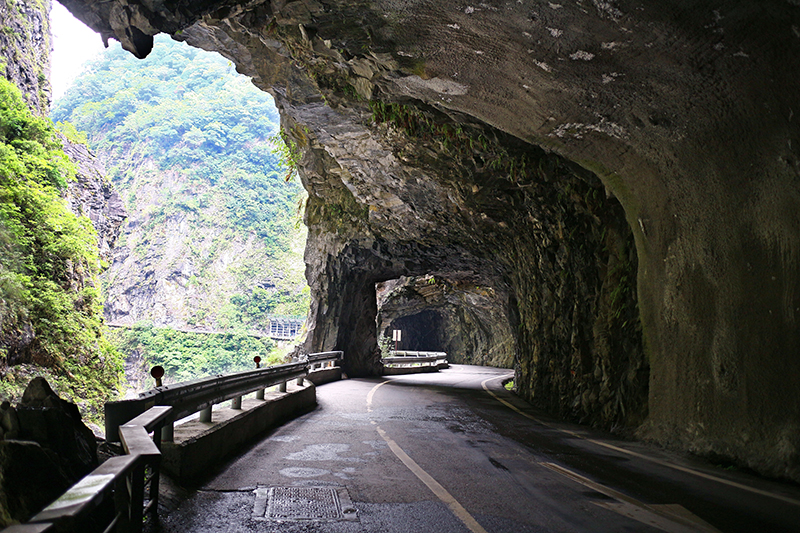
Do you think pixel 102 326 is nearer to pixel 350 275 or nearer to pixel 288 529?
pixel 350 275

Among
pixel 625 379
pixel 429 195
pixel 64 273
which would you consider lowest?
pixel 625 379

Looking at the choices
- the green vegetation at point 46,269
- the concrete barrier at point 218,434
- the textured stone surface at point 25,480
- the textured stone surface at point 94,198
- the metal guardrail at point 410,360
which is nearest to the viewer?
the textured stone surface at point 25,480

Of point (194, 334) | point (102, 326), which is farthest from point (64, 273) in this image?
point (194, 334)

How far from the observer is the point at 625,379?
10.9 m

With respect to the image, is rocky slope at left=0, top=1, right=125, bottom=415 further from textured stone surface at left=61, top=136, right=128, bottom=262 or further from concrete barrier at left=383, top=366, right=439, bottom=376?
concrete barrier at left=383, top=366, right=439, bottom=376

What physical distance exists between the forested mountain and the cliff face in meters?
58.4

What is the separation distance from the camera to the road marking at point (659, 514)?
4719mm

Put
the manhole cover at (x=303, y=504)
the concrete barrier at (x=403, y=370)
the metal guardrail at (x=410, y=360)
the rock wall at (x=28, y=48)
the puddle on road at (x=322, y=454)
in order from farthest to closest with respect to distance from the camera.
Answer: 1. the metal guardrail at (x=410, y=360)
2. the concrete barrier at (x=403, y=370)
3. the rock wall at (x=28, y=48)
4. the puddle on road at (x=322, y=454)
5. the manhole cover at (x=303, y=504)

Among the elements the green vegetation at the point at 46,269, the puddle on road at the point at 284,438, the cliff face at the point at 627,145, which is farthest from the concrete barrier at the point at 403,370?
the puddle on road at the point at 284,438

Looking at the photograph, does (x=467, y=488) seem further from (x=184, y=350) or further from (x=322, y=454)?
(x=184, y=350)

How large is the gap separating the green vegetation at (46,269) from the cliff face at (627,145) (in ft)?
22.6

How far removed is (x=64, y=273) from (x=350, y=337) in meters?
14.7

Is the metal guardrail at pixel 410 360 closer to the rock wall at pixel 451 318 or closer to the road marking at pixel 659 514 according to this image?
the rock wall at pixel 451 318

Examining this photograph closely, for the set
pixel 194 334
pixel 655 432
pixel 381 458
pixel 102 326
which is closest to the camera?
pixel 381 458
